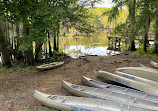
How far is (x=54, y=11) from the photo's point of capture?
25.8ft

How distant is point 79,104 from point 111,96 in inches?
37.7

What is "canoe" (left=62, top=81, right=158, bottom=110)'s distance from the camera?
3295 mm

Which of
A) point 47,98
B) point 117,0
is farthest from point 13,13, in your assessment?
point 117,0

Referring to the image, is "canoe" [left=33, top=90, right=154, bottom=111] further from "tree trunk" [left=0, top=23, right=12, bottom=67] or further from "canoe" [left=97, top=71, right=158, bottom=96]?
"tree trunk" [left=0, top=23, right=12, bottom=67]

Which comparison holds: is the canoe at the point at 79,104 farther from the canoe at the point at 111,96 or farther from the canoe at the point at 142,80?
the canoe at the point at 142,80

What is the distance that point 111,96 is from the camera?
12.9 feet

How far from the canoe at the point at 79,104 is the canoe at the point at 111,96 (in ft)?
0.78

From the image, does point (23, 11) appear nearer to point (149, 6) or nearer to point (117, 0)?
point (149, 6)

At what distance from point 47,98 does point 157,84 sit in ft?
11.2

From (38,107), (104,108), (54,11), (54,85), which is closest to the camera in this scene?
(104,108)

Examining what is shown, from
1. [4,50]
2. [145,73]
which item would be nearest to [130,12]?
[145,73]

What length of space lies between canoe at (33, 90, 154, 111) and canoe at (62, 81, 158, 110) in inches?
9.4

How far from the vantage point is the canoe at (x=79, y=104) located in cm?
329

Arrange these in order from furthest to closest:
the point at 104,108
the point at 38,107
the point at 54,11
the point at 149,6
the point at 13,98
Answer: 1. the point at 149,6
2. the point at 54,11
3. the point at 13,98
4. the point at 38,107
5. the point at 104,108
